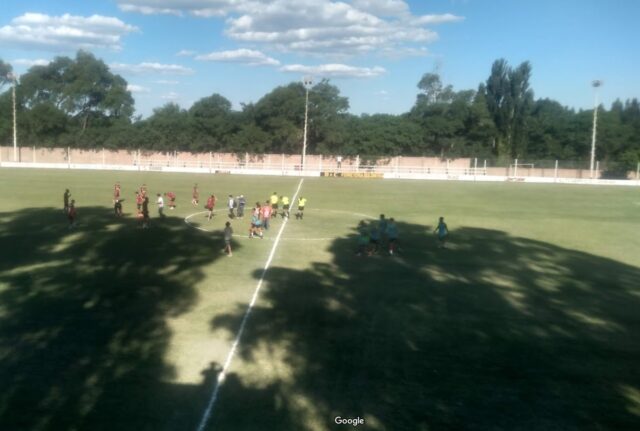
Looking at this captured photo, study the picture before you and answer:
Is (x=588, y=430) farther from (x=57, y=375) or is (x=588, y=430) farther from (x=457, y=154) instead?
(x=457, y=154)

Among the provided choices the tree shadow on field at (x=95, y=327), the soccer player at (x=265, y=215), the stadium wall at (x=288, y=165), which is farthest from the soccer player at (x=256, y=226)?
the stadium wall at (x=288, y=165)

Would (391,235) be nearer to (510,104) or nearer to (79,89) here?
(510,104)

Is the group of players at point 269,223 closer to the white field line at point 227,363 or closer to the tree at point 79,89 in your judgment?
the white field line at point 227,363

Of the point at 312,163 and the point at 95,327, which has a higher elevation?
the point at 312,163

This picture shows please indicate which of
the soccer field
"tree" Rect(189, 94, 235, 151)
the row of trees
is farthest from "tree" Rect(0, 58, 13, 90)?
the soccer field

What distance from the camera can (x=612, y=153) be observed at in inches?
3189

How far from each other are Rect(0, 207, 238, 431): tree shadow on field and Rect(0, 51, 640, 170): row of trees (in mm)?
62104

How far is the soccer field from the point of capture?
9312mm

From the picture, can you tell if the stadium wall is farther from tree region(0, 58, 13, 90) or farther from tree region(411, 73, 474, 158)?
tree region(0, 58, 13, 90)

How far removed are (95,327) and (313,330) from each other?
4.98 m

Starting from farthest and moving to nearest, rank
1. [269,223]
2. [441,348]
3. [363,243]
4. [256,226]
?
[269,223]
[256,226]
[363,243]
[441,348]

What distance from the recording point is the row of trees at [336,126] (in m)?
83.0

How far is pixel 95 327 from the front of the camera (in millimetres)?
12797

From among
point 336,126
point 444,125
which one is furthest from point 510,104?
point 336,126
